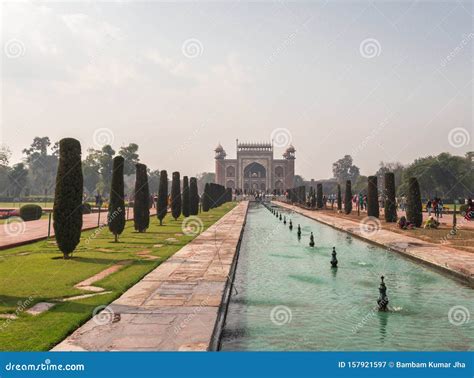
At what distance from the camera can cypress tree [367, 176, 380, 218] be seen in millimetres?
23297

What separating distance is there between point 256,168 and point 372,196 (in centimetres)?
7448

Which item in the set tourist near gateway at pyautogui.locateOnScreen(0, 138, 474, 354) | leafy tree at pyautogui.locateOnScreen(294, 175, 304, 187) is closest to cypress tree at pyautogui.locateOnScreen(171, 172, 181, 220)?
tourist near gateway at pyautogui.locateOnScreen(0, 138, 474, 354)

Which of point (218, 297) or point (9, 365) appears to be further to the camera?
point (218, 297)

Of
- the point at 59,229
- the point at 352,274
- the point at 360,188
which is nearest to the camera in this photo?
the point at 352,274

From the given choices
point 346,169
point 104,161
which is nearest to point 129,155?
point 104,161

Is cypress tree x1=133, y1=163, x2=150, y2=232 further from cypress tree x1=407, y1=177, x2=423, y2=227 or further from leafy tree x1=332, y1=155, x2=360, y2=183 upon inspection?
leafy tree x1=332, y1=155, x2=360, y2=183

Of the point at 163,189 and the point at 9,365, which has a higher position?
the point at 163,189

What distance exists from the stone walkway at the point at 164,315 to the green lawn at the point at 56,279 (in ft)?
0.79

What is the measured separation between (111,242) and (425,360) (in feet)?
34.1

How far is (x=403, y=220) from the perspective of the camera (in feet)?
57.1

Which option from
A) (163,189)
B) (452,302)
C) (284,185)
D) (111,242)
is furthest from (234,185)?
(452,302)

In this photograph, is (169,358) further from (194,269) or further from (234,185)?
(234,185)

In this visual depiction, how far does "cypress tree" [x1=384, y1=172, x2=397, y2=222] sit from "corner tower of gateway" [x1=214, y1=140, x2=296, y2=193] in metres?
71.4

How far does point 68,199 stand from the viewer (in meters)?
10.2
